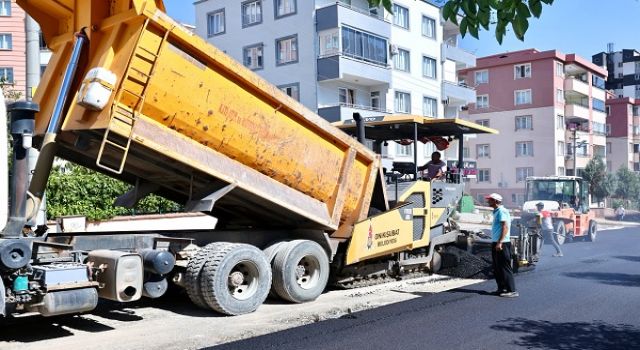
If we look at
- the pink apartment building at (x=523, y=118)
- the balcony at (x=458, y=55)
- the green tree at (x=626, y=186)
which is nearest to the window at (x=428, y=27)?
the balcony at (x=458, y=55)

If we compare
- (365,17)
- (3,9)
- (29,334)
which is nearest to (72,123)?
(29,334)

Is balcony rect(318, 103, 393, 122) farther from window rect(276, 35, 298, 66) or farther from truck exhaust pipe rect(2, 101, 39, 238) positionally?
truck exhaust pipe rect(2, 101, 39, 238)

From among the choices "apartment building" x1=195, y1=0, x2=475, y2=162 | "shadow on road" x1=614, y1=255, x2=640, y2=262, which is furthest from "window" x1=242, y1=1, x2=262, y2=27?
"shadow on road" x1=614, y1=255, x2=640, y2=262

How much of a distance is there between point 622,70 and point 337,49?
214ft

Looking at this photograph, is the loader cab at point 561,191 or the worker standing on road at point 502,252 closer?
the worker standing on road at point 502,252

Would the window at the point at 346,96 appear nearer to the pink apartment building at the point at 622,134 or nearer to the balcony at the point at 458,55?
the balcony at the point at 458,55

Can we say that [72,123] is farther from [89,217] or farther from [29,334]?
[89,217]

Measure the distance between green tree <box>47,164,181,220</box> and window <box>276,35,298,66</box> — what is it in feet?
62.6

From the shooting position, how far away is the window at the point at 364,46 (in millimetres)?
29812

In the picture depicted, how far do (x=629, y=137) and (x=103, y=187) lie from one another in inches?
2567

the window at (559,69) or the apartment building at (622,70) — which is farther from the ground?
the apartment building at (622,70)

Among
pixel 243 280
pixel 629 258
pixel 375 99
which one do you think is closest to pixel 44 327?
pixel 243 280

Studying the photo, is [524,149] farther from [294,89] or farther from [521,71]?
[294,89]

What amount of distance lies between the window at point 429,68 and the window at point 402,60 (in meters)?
1.76
